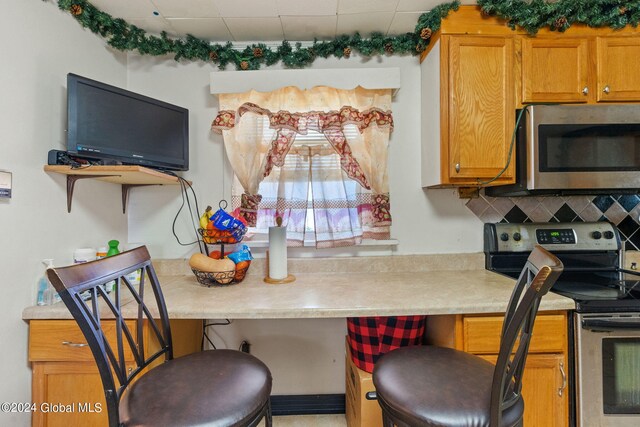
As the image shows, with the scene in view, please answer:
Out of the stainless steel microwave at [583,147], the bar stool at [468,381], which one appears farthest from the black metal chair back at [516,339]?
the stainless steel microwave at [583,147]

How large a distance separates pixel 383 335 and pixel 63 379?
1.33 metres

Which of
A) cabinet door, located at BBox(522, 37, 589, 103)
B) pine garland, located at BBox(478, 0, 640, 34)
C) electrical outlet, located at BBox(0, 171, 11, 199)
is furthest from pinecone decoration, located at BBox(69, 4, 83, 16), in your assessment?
cabinet door, located at BBox(522, 37, 589, 103)

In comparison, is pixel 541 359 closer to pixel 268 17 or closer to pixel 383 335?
pixel 383 335

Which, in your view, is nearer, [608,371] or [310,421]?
[608,371]

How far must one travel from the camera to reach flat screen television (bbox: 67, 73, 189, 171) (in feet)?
4.17

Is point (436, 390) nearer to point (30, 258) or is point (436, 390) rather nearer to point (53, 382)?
point (53, 382)

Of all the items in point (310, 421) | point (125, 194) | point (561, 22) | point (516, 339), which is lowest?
point (310, 421)

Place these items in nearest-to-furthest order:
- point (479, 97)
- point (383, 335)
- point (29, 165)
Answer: point (29, 165) → point (383, 335) → point (479, 97)

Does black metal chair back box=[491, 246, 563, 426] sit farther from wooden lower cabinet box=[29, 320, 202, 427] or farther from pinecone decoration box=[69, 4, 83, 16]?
pinecone decoration box=[69, 4, 83, 16]

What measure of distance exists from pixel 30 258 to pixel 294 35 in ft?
5.57

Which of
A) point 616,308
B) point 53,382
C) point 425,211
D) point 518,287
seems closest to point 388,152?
point 425,211

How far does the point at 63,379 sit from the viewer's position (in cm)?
117

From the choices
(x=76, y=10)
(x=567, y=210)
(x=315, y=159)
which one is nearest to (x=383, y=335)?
(x=315, y=159)

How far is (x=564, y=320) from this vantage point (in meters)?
1.20
